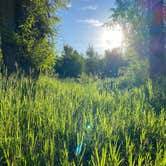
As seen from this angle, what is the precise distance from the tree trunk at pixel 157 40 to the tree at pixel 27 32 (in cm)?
547

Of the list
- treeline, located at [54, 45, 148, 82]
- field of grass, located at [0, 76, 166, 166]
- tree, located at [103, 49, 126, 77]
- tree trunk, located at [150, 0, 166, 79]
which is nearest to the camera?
field of grass, located at [0, 76, 166, 166]

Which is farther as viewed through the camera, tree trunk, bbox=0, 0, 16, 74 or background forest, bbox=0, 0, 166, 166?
tree trunk, bbox=0, 0, 16, 74

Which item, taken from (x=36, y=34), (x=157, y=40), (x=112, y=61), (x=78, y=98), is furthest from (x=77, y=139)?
(x=112, y=61)

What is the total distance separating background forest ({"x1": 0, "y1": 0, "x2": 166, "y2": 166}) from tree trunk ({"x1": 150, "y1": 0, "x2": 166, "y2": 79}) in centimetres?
5

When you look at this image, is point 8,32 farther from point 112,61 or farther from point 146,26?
point 112,61

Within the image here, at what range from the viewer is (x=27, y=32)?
10195 mm

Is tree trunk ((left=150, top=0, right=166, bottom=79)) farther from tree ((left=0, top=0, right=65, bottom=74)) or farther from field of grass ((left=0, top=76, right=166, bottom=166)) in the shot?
field of grass ((left=0, top=76, right=166, bottom=166))

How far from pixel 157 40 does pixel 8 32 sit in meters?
7.73

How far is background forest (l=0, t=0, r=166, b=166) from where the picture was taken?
2.33 meters

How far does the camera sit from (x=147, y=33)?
52.9 feet

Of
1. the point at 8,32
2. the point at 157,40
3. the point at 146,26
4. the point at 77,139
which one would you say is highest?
the point at 146,26

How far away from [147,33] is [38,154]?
48.7 feet

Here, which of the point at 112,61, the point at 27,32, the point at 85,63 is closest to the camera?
the point at 27,32

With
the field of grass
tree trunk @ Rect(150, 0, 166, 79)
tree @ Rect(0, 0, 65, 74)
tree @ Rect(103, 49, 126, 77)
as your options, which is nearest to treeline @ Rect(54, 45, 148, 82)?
tree @ Rect(103, 49, 126, 77)
